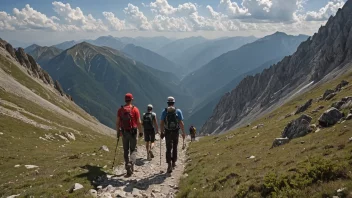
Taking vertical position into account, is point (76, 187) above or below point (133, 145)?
below

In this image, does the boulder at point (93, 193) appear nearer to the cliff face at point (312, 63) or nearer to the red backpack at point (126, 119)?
the red backpack at point (126, 119)

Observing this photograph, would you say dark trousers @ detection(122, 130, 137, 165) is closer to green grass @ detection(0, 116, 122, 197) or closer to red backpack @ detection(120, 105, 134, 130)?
red backpack @ detection(120, 105, 134, 130)

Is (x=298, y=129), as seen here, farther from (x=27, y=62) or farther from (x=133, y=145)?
(x=27, y=62)

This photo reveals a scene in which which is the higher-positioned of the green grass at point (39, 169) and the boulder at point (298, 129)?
the boulder at point (298, 129)

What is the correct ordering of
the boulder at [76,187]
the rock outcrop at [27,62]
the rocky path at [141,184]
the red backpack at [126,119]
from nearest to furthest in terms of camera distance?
the boulder at [76,187], the rocky path at [141,184], the red backpack at [126,119], the rock outcrop at [27,62]

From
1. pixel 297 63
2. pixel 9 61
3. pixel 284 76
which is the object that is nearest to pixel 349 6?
pixel 297 63

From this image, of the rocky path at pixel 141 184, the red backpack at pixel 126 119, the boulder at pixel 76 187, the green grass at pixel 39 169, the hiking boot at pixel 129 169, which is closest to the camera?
the boulder at pixel 76 187

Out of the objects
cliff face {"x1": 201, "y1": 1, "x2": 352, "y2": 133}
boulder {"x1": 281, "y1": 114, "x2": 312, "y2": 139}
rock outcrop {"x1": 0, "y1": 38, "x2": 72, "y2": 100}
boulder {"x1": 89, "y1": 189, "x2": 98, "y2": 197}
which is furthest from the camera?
cliff face {"x1": 201, "y1": 1, "x2": 352, "y2": 133}

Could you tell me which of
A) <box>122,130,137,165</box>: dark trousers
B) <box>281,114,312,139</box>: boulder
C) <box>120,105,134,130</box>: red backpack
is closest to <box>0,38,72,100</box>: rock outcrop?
<box>122,130,137,165</box>: dark trousers

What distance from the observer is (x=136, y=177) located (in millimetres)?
19016

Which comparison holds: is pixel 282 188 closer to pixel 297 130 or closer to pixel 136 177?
pixel 136 177

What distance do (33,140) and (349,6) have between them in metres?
199

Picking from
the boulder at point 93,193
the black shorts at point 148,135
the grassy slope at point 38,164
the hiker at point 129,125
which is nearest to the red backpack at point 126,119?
the hiker at point 129,125

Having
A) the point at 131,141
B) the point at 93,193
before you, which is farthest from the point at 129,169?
the point at 93,193
